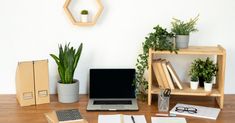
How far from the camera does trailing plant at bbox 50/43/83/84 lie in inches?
69.3

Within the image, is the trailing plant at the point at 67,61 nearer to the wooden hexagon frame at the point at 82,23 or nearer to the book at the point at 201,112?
the wooden hexagon frame at the point at 82,23

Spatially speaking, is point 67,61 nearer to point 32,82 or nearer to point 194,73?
point 32,82

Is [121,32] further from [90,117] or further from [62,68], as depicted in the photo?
[90,117]

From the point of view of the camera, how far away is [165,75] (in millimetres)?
1802

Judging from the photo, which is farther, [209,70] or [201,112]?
[209,70]

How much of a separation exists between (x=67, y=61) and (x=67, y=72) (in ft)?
0.22

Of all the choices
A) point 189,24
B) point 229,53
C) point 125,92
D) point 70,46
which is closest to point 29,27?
point 70,46

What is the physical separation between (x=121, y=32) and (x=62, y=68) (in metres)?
0.44

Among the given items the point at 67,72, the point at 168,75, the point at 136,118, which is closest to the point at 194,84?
the point at 168,75

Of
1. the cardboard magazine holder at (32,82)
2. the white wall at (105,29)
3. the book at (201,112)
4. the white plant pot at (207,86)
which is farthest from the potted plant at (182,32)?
the cardboard magazine holder at (32,82)

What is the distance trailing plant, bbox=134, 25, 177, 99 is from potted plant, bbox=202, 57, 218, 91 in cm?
24

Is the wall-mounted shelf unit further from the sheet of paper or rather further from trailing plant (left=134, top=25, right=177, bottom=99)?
the sheet of paper

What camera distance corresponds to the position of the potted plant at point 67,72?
176cm

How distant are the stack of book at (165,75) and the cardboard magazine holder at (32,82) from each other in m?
0.66
